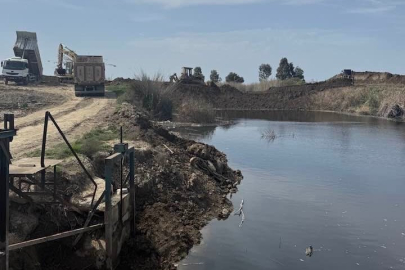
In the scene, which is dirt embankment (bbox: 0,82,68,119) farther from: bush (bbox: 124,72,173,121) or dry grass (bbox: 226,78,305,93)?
dry grass (bbox: 226,78,305,93)

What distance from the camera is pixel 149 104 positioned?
3762cm

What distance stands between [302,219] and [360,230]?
1874 mm

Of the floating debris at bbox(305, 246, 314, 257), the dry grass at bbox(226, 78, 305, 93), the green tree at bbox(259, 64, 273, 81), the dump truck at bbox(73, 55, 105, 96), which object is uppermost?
the green tree at bbox(259, 64, 273, 81)

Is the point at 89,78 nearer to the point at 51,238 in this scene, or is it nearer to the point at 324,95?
the point at 51,238

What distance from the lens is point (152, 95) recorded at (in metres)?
37.6

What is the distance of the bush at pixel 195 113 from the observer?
144ft

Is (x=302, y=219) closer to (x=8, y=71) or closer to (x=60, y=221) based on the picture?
(x=60, y=221)

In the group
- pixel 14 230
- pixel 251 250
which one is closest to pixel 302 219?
pixel 251 250

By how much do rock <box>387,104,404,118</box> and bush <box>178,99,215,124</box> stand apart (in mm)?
27850

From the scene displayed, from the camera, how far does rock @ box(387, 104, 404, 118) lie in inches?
2365

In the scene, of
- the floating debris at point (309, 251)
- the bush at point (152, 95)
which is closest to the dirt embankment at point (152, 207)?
the floating debris at point (309, 251)

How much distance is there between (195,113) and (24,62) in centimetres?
1761

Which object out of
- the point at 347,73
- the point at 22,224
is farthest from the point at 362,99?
the point at 22,224

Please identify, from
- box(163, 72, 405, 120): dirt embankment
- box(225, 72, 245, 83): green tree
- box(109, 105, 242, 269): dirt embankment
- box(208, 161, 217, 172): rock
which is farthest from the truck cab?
box(225, 72, 245, 83): green tree
